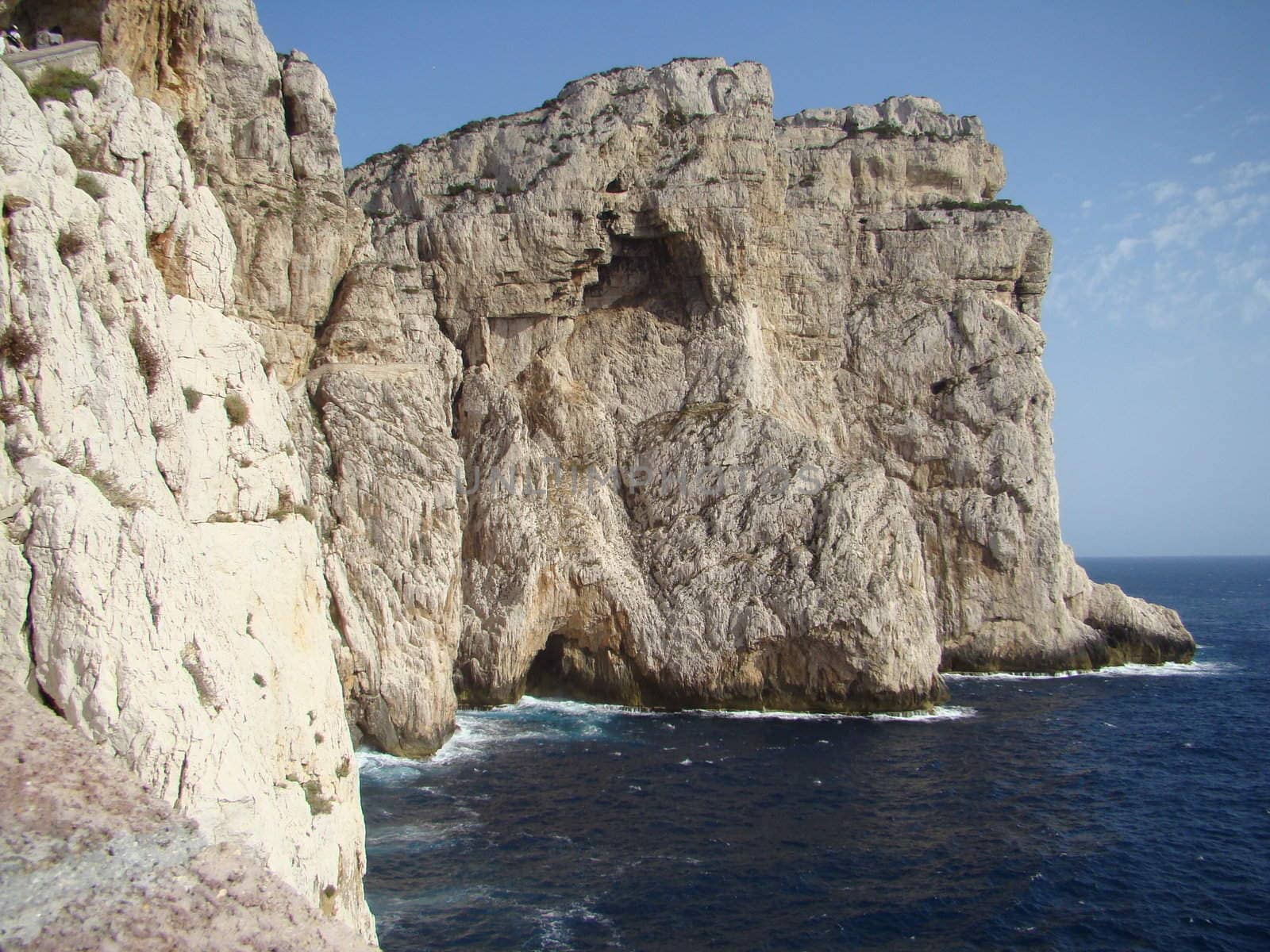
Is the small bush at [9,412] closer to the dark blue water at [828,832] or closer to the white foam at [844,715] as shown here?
the dark blue water at [828,832]

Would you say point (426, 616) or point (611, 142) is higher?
point (611, 142)

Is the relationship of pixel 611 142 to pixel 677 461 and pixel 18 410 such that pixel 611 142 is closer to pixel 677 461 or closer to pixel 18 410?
pixel 677 461

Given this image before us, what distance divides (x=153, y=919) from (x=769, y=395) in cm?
4281

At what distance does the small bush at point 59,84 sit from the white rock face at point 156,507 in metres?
0.21

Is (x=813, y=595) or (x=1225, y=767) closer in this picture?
(x=1225, y=767)

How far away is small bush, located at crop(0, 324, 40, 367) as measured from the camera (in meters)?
12.3

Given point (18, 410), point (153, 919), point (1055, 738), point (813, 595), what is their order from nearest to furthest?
point (153, 919) → point (18, 410) → point (1055, 738) → point (813, 595)

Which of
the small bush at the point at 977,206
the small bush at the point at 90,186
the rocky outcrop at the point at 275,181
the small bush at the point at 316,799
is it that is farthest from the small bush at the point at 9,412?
the small bush at the point at 977,206

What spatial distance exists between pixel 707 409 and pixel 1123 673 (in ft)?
88.4

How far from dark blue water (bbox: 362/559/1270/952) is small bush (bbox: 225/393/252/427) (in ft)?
35.0

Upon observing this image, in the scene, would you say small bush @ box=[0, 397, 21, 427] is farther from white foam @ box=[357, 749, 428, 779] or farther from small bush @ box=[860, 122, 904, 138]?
small bush @ box=[860, 122, 904, 138]

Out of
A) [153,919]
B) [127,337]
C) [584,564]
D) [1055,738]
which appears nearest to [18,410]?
[127,337]

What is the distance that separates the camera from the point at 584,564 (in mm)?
41375

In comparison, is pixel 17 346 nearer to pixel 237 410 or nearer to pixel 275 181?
pixel 237 410
